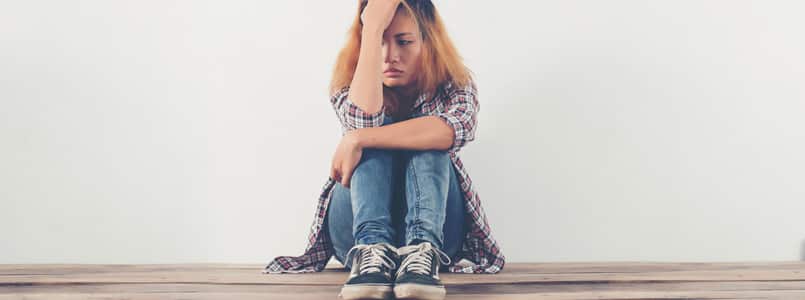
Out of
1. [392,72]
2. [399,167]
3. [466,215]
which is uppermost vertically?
[392,72]

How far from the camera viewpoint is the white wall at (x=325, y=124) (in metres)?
2.08

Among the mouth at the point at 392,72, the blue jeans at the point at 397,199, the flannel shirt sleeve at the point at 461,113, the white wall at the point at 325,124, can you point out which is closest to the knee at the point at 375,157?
the blue jeans at the point at 397,199

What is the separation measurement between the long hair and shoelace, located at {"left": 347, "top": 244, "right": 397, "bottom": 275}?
0.44 m

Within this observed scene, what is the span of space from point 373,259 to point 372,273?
47 millimetres

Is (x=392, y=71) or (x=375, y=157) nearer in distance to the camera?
(x=375, y=157)

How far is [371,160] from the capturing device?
1469 millimetres

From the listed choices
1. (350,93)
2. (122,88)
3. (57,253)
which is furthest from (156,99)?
(350,93)

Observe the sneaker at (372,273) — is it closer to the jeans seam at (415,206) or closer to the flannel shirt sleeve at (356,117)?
the jeans seam at (415,206)

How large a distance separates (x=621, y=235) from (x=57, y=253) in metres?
1.68

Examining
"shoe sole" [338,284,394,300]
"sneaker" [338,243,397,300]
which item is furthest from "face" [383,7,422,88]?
"shoe sole" [338,284,394,300]

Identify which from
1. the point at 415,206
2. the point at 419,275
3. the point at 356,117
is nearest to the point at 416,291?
the point at 419,275

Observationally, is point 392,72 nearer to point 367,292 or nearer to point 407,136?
point 407,136

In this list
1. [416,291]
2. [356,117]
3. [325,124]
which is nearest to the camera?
[416,291]

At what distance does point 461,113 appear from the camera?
5.16 feet
